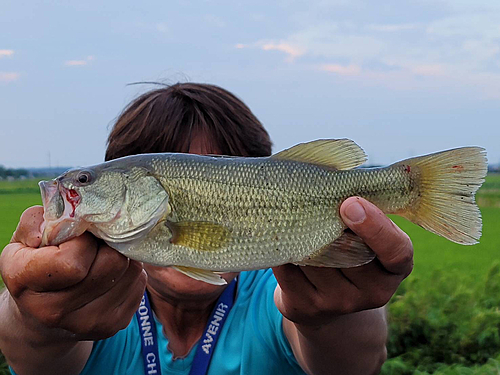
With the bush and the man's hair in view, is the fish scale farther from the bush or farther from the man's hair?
the bush

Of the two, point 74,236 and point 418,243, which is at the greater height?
point 74,236

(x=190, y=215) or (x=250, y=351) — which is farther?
(x=250, y=351)

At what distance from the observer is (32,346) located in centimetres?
217

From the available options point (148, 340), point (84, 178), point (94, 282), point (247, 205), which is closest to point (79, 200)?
point (84, 178)

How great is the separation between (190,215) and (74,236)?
0.43 m

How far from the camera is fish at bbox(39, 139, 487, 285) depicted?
5.89 ft

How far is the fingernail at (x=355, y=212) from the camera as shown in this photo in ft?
5.65

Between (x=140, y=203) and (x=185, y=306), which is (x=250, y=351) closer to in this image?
(x=185, y=306)

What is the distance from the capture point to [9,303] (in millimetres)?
2164

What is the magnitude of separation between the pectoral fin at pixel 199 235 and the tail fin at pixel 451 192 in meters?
0.75

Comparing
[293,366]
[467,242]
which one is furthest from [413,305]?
[467,242]

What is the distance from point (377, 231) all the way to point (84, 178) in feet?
3.72

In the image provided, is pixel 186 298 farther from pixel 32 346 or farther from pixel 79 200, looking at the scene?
pixel 79 200

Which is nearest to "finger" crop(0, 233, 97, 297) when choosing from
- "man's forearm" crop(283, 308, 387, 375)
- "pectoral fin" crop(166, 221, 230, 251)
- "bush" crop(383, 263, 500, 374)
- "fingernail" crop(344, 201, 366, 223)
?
"pectoral fin" crop(166, 221, 230, 251)
